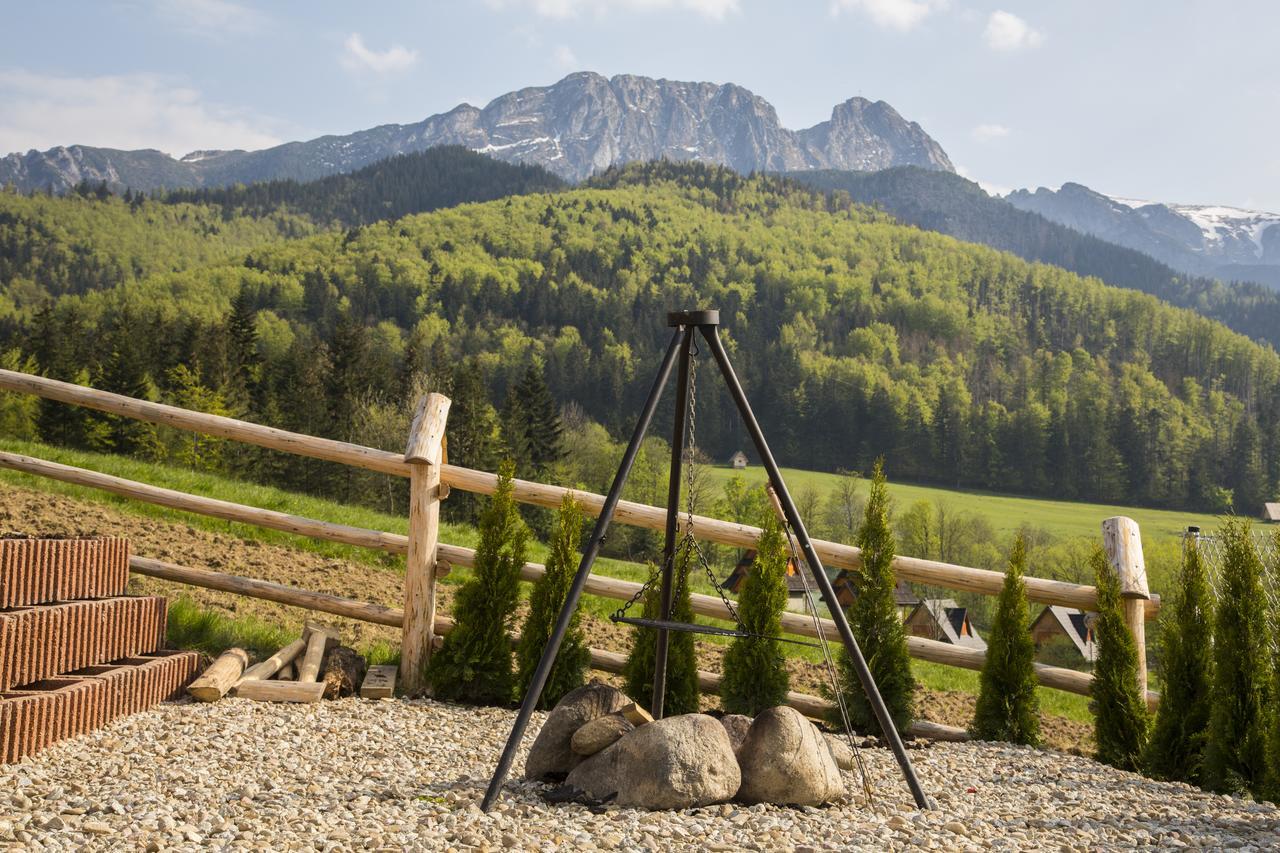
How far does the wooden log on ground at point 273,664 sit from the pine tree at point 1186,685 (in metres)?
5.31

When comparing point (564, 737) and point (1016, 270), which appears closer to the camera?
point (564, 737)

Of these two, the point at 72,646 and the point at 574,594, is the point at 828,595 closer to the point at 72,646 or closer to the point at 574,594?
the point at 574,594

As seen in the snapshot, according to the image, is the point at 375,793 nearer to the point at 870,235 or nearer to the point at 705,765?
the point at 705,765

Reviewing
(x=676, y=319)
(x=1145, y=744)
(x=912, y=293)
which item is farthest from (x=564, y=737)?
(x=912, y=293)

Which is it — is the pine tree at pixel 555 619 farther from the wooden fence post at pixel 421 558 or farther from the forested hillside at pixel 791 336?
the forested hillside at pixel 791 336

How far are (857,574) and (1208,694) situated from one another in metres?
2.06

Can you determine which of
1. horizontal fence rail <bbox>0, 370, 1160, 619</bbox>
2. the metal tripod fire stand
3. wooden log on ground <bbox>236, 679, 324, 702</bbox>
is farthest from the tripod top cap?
wooden log on ground <bbox>236, 679, 324, 702</bbox>

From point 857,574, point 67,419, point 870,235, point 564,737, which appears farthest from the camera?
point 870,235

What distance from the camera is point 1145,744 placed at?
544 centimetres

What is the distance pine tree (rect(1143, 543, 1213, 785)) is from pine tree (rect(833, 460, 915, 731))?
4.61 ft

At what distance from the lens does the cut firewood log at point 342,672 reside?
19.2 ft

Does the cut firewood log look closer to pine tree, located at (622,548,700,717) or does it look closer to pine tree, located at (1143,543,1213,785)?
pine tree, located at (622,548,700,717)

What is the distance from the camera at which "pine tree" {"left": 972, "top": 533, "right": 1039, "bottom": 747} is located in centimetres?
576

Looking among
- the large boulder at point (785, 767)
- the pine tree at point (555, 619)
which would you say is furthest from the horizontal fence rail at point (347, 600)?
the large boulder at point (785, 767)
